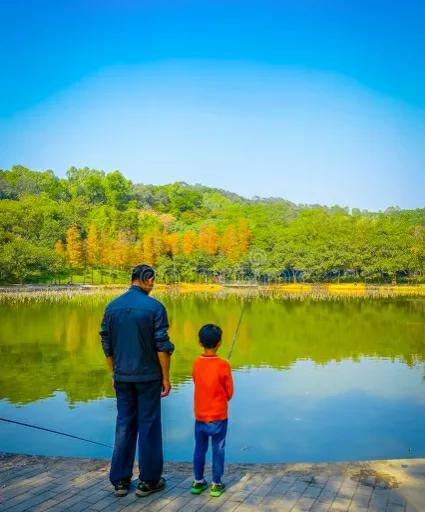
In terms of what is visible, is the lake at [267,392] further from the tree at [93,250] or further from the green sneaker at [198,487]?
the tree at [93,250]

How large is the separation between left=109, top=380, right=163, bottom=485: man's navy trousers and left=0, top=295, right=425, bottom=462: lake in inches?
117

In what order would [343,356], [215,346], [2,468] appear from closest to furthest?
1. [215,346]
2. [2,468]
3. [343,356]

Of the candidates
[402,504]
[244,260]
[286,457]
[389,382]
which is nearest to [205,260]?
[244,260]

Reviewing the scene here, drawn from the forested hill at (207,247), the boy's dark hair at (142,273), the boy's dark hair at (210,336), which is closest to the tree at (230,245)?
the forested hill at (207,247)

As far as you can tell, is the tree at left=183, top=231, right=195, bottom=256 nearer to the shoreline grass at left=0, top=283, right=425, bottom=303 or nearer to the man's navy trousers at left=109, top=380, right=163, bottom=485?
the shoreline grass at left=0, top=283, right=425, bottom=303

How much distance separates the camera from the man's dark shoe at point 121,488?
3480 millimetres

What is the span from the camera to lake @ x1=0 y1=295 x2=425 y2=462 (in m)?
6.98

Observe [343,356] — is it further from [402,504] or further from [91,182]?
[91,182]

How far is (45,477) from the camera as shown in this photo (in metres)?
3.90

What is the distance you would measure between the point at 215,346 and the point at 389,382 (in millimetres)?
8475

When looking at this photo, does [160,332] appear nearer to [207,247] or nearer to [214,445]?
[214,445]

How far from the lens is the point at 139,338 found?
3.50 m

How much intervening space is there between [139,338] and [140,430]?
1.99ft

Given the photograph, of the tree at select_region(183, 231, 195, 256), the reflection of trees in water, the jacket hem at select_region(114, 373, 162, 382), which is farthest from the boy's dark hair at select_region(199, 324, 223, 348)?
the tree at select_region(183, 231, 195, 256)
